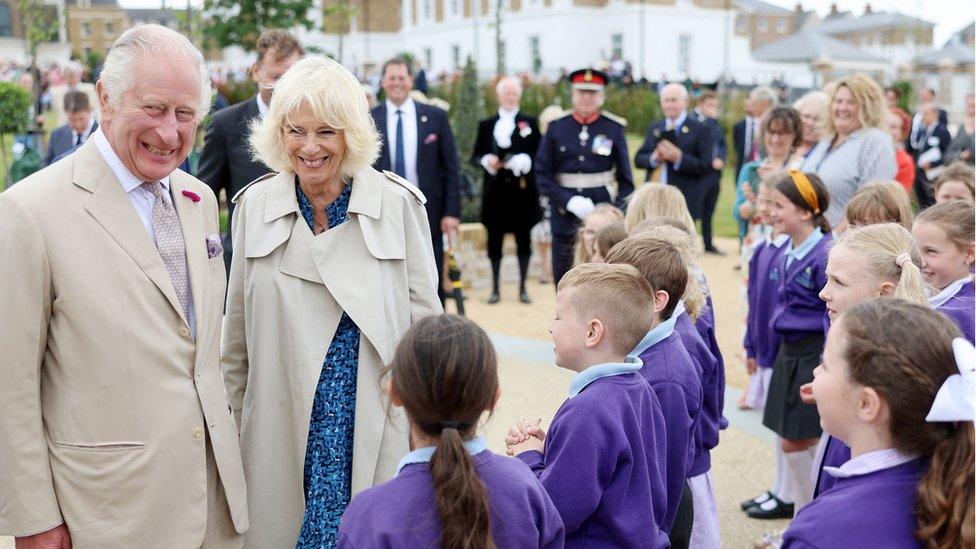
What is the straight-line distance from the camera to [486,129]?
922cm

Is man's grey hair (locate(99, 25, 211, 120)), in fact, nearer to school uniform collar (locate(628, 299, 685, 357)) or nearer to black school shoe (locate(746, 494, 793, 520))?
school uniform collar (locate(628, 299, 685, 357))

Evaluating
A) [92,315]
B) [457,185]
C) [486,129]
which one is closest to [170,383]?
[92,315]

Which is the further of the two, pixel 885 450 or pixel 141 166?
pixel 141 166

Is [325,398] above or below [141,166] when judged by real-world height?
below

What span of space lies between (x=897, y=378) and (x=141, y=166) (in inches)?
74.1

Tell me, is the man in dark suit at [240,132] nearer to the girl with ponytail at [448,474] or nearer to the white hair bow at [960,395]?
the girl with ponytail at [448,474]

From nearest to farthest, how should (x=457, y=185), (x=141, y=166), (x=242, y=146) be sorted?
1. (x=141, y=166)
2. (x=242, y=146)
3. (x=457, y=185)

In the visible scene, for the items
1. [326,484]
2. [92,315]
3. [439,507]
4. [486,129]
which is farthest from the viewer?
[486,129]

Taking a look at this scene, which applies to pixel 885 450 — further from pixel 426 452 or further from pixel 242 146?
pixel 242 146

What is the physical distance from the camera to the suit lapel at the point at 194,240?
2.46m

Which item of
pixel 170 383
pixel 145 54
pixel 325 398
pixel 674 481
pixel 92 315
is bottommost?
pixel 674 481

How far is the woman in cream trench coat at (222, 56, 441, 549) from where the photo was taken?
2707 millimetres

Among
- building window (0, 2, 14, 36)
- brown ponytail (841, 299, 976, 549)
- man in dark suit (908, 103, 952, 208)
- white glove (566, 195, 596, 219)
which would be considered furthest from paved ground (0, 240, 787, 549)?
building window (0, 2, 14, 36)

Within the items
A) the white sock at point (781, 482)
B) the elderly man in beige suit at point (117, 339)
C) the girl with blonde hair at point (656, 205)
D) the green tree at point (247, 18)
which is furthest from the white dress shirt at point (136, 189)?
the green tree at point (247, 18)
